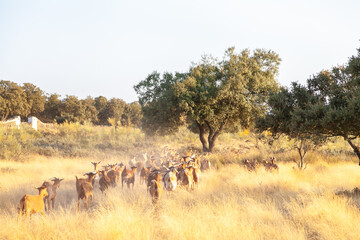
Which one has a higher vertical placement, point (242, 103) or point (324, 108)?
point (242, 103)

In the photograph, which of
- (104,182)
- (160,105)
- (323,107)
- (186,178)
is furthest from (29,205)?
(160,105)

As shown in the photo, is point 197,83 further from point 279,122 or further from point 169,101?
point 279,122

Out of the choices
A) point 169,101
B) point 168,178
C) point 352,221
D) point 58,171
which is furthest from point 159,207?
point 169,101

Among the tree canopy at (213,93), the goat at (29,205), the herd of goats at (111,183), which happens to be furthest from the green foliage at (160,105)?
the goat at (29,205)

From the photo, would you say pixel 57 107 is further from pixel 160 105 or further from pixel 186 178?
pixel 186 178

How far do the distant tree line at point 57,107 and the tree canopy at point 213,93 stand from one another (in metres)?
22.2

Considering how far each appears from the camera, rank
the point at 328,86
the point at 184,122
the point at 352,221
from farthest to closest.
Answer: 1. the point at 184,122
2. the point at 328,86
3. the point at 352,221

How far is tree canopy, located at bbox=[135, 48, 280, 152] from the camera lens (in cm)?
2117

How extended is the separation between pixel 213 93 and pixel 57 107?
44.6 meters

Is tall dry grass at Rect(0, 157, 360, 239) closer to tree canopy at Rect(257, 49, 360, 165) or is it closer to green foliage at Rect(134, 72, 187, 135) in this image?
tree canopy at Rect(257, 49, 360, 165)

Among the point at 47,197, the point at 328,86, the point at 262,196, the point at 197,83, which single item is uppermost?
the point at 197,83

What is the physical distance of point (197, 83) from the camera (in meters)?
22.5

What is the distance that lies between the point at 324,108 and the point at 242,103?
1207cm

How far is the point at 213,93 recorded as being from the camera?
21531 mm
